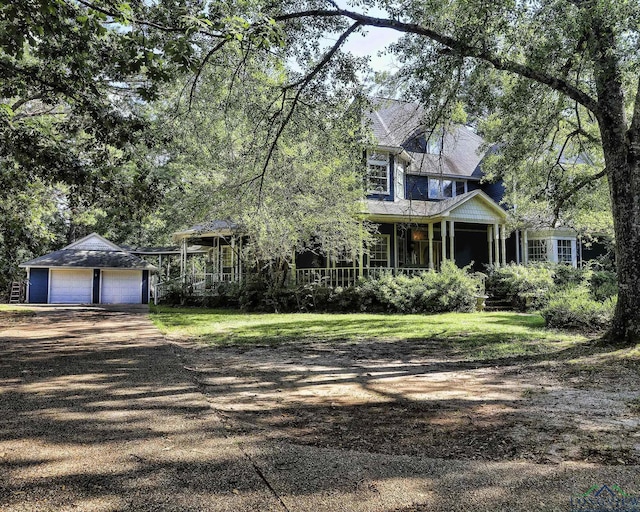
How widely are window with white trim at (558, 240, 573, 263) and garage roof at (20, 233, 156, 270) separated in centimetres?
2185

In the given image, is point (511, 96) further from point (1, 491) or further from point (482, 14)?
point (1, 491)

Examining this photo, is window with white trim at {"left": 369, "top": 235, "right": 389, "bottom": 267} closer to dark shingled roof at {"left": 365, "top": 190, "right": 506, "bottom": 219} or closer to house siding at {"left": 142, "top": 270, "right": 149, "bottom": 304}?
dark shingled roof at {"left": 365, "top": 190, "right": 506, "bottom": 219}

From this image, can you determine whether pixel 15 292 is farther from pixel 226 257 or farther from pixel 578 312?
pixel 578 312

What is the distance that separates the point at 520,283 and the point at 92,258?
75.3ft

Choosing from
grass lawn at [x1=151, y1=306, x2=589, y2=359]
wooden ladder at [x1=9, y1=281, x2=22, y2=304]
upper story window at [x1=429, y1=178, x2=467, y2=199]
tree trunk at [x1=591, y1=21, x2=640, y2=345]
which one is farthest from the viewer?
wooden ladder at [x1=9, y1=281, x2=22, y2=304]

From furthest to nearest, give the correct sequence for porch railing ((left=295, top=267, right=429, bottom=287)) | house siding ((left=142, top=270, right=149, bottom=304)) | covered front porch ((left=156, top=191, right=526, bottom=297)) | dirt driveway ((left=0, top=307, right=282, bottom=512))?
house siding ((left=142, top=270, right=149, bottom=304)) → covered front porch ((left=156, top=191, right=526, bottom=297)) → porch railing ((left=295, top=267, right=429, bottom=287)) → dirt driveway ((left=0, top=307, right=282, bottom=512))

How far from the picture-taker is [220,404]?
4289 mm

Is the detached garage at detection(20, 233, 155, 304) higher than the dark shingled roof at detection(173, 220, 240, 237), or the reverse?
the dark shingled roof at detection(173, 220, 240, 237)

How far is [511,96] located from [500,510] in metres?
8.39

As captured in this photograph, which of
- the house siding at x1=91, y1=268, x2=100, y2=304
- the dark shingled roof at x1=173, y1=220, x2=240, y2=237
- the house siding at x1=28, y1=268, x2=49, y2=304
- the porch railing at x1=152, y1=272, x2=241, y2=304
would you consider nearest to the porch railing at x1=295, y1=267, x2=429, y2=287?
the dark shingled roof at x1=173, y1=220, x2=240, y2=237

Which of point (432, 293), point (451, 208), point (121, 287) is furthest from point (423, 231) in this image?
point (121, 287)

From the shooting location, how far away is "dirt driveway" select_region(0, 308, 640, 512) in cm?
238

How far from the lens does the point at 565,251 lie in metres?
22.0

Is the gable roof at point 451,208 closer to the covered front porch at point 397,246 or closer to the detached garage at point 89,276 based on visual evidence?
the covered front porch at point 397,246
